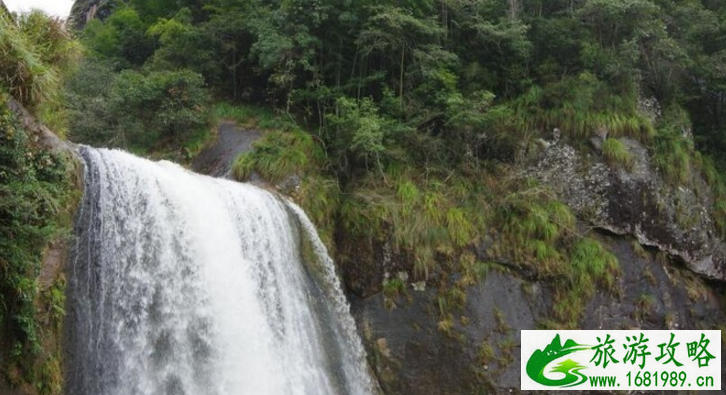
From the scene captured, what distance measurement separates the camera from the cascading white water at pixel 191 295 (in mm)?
6133

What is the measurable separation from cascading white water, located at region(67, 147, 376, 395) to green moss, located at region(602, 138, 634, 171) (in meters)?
7.07

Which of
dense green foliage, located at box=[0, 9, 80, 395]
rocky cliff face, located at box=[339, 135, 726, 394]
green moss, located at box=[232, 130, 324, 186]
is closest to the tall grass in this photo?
dense green foliage, located at box=[0, 9, 80, 395]

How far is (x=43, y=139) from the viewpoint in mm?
5816

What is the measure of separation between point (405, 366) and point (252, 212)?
387 centimetres

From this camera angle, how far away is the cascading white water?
6133 mm

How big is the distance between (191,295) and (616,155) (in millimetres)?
9422

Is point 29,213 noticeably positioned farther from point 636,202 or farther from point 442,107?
point 636,202

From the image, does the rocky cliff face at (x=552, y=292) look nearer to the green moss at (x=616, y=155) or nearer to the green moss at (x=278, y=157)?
the green moss at (x=616, y=155)

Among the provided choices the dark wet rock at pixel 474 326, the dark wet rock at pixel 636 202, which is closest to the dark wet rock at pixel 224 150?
the dark wet rock at pixel 474 326

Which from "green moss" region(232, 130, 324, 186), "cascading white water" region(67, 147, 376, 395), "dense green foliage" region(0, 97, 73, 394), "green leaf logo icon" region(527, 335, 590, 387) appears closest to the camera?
"dense green foliage" region(0, 97, 73, 394)

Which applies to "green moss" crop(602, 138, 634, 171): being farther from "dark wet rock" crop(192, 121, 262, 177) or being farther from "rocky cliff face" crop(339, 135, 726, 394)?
"dark wet rock" crop(192, 121, 262, 177)

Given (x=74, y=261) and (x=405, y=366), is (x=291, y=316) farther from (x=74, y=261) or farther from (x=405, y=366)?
(x=74, y=261)

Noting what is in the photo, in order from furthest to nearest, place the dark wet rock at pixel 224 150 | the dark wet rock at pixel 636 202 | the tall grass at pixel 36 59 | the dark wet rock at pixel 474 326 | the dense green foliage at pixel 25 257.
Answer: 1. the dark wet rock at pixel 636 202
2. the dark wet rock at pixel 224 150
3. the dark wet rock at pixel 474 326
4. the tall grass at pixel 36 59
5. the dense green foliage at pixel 25 257

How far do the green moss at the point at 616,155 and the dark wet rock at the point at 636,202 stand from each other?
0.41 feet
